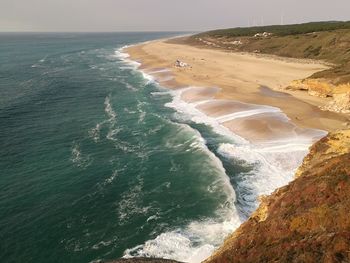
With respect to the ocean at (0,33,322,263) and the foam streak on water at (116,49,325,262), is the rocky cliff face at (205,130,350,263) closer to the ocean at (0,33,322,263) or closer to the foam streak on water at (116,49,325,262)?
the foam streak on water at (116,49,325,262)

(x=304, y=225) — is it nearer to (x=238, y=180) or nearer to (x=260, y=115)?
(x=238, y=180)

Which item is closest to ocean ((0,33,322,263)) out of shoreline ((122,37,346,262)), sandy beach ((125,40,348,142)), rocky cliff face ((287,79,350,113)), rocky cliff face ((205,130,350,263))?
shoreline ((122,37,346,262))

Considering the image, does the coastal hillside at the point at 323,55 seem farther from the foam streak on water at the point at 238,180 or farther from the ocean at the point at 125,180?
→ the ocean at the point at 125,180

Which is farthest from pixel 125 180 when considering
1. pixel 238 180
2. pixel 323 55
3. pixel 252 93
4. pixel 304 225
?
pixel 323 55

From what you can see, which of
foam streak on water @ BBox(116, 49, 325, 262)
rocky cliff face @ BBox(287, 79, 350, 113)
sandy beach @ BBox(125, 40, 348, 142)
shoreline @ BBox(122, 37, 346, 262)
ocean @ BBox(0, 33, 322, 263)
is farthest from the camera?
rocky cliff face @ BBox(287, 79, 350, 113)

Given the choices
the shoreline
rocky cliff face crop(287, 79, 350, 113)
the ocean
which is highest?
rocky cliff face crop(287, 79, 350, 113)

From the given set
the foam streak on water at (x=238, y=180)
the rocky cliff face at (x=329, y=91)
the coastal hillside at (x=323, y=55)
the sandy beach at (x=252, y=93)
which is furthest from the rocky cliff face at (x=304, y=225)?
the coastal hillside at (x=323, y=55)

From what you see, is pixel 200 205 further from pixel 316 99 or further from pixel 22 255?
pixel 316 99
